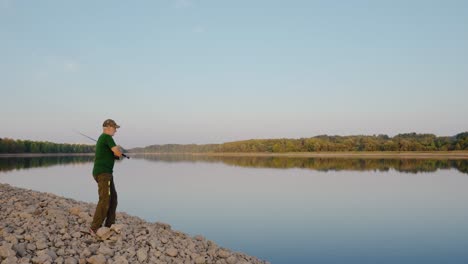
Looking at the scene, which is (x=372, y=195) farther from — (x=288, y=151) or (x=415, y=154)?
(x=288, y=151)

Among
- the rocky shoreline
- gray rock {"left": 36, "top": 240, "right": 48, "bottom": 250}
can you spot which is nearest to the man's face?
the rocky shoreline

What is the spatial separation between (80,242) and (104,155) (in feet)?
6.04

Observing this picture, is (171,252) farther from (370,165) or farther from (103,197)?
(370,165)

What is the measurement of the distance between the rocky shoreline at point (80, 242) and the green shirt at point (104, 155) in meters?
1.32

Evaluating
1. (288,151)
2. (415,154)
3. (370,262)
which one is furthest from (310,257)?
(288,151)

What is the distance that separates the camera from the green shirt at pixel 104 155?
806 cm

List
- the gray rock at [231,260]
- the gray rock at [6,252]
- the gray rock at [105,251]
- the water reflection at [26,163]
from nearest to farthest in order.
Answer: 1. the gray rock at [6,252]
2. the gray rock at [105,251]
3. the gray rock at [231,260]
4. the water reflection at [26,163]

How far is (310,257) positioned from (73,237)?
24.8 feet

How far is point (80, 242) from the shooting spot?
26.1 ft

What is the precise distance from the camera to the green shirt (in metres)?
8.06

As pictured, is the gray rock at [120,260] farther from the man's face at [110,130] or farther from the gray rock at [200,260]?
the man's face at [110,130]

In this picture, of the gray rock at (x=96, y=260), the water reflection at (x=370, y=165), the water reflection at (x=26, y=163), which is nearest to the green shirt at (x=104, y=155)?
the gray rock at (x=96, y=260)

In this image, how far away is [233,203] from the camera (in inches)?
941

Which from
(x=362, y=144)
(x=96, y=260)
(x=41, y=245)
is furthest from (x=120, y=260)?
(x=362, y=144)
